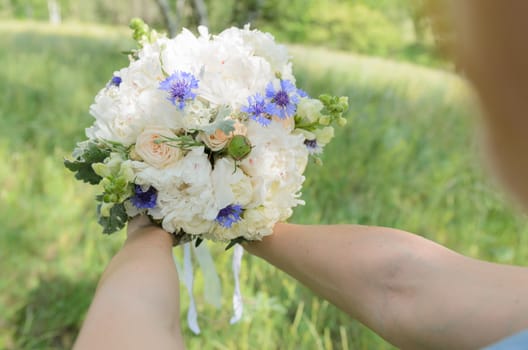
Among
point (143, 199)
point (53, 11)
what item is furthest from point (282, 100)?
point (53, 11)

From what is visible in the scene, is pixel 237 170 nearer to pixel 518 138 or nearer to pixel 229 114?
pixel 229 114

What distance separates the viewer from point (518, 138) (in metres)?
0.51

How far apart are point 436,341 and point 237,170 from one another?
0.46 metres

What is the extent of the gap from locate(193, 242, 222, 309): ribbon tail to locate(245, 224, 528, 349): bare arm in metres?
0.16

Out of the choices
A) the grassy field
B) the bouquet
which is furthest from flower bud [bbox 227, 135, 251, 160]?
the grassy field

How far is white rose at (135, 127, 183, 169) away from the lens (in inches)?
40.4

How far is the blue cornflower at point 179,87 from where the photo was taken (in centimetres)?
102

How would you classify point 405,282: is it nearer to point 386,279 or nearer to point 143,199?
point 386,279

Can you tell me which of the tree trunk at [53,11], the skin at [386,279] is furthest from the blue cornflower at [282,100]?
the tree trunk at [53,11]

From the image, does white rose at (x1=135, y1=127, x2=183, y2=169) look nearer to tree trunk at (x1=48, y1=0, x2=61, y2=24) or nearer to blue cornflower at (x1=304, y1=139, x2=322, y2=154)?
blue cornflower at (x1=304, y1=139, x2=322, y2=154)

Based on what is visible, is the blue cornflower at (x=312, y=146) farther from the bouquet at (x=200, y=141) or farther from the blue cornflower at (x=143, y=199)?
the blue cornflower at (x=143, y=199)

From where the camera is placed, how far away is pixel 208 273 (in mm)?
1419

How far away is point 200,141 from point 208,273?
48 cm

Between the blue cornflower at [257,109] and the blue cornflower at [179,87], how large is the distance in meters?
0.10
